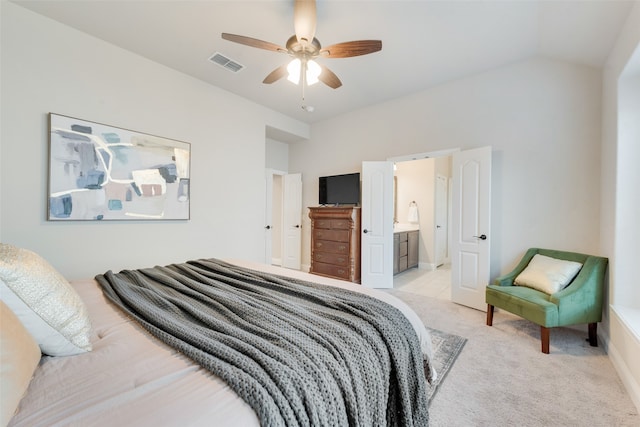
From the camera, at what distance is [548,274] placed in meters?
2.47

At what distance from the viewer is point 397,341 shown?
1.11 meters

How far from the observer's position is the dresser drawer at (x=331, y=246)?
4.22 m

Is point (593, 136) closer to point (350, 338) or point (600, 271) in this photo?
point (600, 271)

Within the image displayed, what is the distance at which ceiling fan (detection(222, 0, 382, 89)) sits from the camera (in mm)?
1947

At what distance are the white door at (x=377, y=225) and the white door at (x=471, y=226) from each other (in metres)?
0.96

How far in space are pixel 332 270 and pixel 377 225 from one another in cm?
109

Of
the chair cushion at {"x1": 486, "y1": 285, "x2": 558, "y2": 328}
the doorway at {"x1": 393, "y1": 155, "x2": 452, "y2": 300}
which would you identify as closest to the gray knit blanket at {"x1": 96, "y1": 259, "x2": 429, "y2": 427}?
the chair cushion at {"x1": 486, "y1": 285, "x2": 558, "y2": 328}

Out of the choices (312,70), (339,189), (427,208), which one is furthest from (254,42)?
(427,208)

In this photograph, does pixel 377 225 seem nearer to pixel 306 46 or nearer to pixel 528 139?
pixel 528 139

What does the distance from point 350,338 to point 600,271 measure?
8.86ft

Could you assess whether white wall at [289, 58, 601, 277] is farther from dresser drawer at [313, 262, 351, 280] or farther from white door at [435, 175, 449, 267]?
white door at [435, 175, 449, 267]

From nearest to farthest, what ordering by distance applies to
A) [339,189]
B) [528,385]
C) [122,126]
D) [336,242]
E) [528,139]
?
[528,385], [122,126], [528,139], [336,242], [339,189]

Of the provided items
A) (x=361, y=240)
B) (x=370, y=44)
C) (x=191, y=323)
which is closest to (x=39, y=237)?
(x=191, y=323)

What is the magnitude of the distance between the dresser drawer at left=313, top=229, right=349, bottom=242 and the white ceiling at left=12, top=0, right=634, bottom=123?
2330 millimetres
